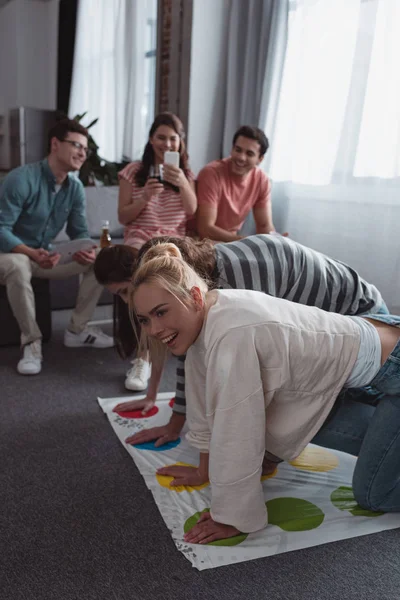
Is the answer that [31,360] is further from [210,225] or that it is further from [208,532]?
[208,532]

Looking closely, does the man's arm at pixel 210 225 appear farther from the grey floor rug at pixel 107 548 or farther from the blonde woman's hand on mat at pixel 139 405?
the grey floor rug at pixel 107 548

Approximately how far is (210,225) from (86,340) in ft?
2.61

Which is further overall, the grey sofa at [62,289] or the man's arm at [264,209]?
the man's arm at [264,209]

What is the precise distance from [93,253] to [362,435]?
5.29 ft

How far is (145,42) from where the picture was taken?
14.2 feet

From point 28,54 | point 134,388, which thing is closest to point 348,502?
point 134,388

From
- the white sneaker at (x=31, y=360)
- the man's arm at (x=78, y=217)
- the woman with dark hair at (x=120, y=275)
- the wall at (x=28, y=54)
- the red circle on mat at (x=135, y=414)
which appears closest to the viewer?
the woman with dark hair at (x=120, y=275)

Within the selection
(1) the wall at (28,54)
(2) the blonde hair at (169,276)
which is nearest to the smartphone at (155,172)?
(2) the blonde hair at (169,276)

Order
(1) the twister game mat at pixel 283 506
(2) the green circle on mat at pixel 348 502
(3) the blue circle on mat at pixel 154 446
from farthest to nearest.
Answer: (3) the blue circle on mat at pixel 154 446, (2) the green circle on mat at pixel 348 502, (1) the twister game mat at pixel 283 506

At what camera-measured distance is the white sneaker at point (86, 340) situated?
2.59m

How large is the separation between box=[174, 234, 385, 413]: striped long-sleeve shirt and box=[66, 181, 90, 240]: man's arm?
1.40 meters

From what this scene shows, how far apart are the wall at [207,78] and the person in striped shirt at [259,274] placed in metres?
2.26

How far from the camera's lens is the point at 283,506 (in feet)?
4.60

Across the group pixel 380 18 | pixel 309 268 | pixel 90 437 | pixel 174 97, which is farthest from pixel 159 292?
pixel 174 97
